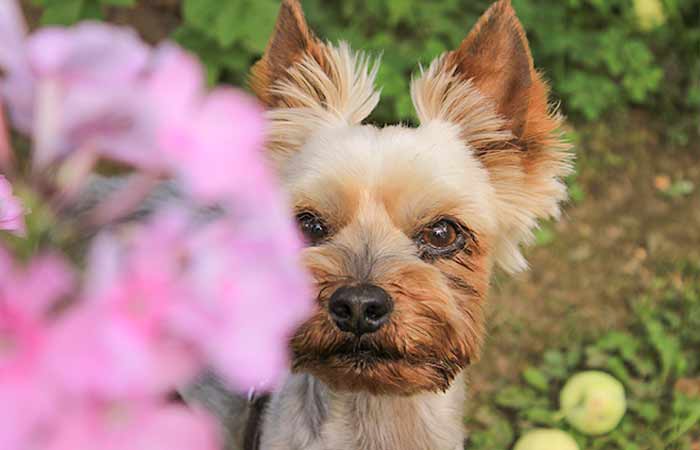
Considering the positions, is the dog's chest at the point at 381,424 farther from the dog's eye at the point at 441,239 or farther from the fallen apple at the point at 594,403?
the fallen apple at the point at 594,403

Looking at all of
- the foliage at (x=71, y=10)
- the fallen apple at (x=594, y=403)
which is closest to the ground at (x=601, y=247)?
the fallen apple at (x=594, y=403)

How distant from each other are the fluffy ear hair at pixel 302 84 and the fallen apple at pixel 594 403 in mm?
1318

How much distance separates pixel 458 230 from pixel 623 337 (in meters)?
1.53

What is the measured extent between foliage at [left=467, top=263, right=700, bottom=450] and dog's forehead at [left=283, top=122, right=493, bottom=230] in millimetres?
→ 1244

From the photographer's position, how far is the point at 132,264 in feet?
1.19

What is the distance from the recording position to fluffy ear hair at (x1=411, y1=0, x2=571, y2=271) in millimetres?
1797

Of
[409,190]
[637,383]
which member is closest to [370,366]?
[409,190]

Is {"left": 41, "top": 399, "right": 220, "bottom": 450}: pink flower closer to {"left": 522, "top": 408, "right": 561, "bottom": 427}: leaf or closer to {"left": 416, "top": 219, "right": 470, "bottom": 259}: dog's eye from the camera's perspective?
{"left": 416, "top": 219, "right": 470, "bottom": 259}: dog's eye

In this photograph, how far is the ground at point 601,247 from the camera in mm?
3078

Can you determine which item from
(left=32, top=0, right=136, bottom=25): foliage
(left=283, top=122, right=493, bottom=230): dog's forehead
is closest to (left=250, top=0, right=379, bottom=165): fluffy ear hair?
(left=283, top=122, right=493, bottom=230): dog's forehead

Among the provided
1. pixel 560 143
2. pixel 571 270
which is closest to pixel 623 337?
pixel 571 270

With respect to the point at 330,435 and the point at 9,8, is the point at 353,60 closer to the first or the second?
the point at 330,435

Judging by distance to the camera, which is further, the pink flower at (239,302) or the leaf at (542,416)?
the leaf at (542,416)

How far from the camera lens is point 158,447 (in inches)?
14.5
